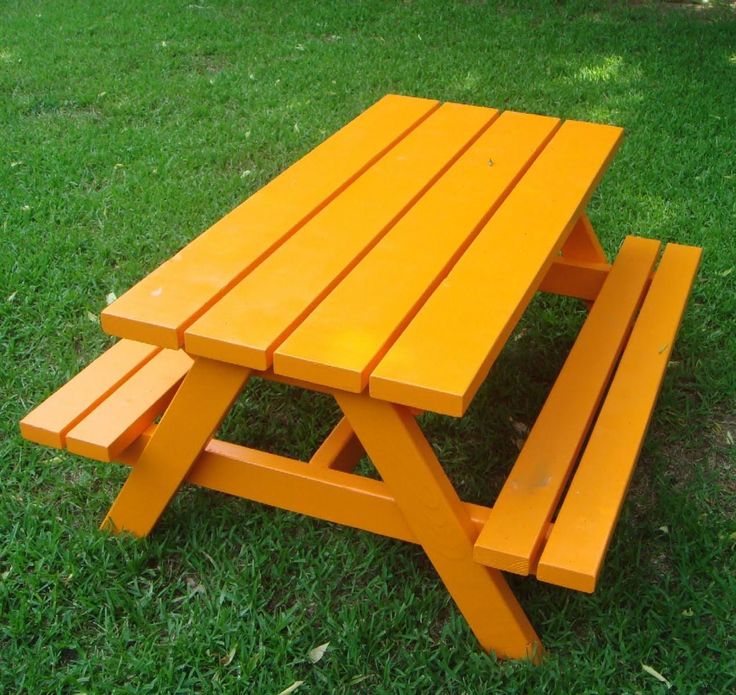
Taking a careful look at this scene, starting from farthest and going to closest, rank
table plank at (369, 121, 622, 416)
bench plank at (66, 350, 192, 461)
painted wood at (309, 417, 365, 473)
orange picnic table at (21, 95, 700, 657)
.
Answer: painted wood at (309, 417, 365, 473) → bench plank at (66, 350, 192, 461) → orange picnic table at (21, 95, 700, 657) → table plank at (369, 121, 622, 416)

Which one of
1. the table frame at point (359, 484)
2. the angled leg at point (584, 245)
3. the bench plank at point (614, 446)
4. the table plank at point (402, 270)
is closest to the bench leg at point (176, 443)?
the table frame at point (359, 484)

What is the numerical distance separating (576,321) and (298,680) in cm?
176

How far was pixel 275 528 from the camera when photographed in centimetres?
254

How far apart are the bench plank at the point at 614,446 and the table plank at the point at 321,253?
68 cm

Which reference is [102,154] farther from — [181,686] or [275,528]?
[181,686]

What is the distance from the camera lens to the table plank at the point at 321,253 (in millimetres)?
1999

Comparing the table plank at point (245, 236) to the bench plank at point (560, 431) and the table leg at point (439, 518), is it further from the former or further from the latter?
the bench plank at point (560, 431)

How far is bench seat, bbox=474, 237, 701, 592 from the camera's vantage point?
1.95m

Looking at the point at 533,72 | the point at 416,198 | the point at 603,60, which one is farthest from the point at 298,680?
the point at 603,60

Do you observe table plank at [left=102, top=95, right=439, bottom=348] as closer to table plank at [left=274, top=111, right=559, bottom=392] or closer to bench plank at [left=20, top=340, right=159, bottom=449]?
table plank at [left=274, top=111, right=559, bottom=392]

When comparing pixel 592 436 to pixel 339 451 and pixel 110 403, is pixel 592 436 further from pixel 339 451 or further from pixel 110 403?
pixel 110 403

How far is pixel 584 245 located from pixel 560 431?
44.7 inches

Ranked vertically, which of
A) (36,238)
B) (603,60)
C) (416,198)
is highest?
(416,198)

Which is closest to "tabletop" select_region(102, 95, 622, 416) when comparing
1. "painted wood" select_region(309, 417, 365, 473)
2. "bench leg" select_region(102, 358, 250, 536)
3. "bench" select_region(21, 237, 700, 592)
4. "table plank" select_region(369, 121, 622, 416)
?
"table plank" select_region(369, 121, 622, 416)
